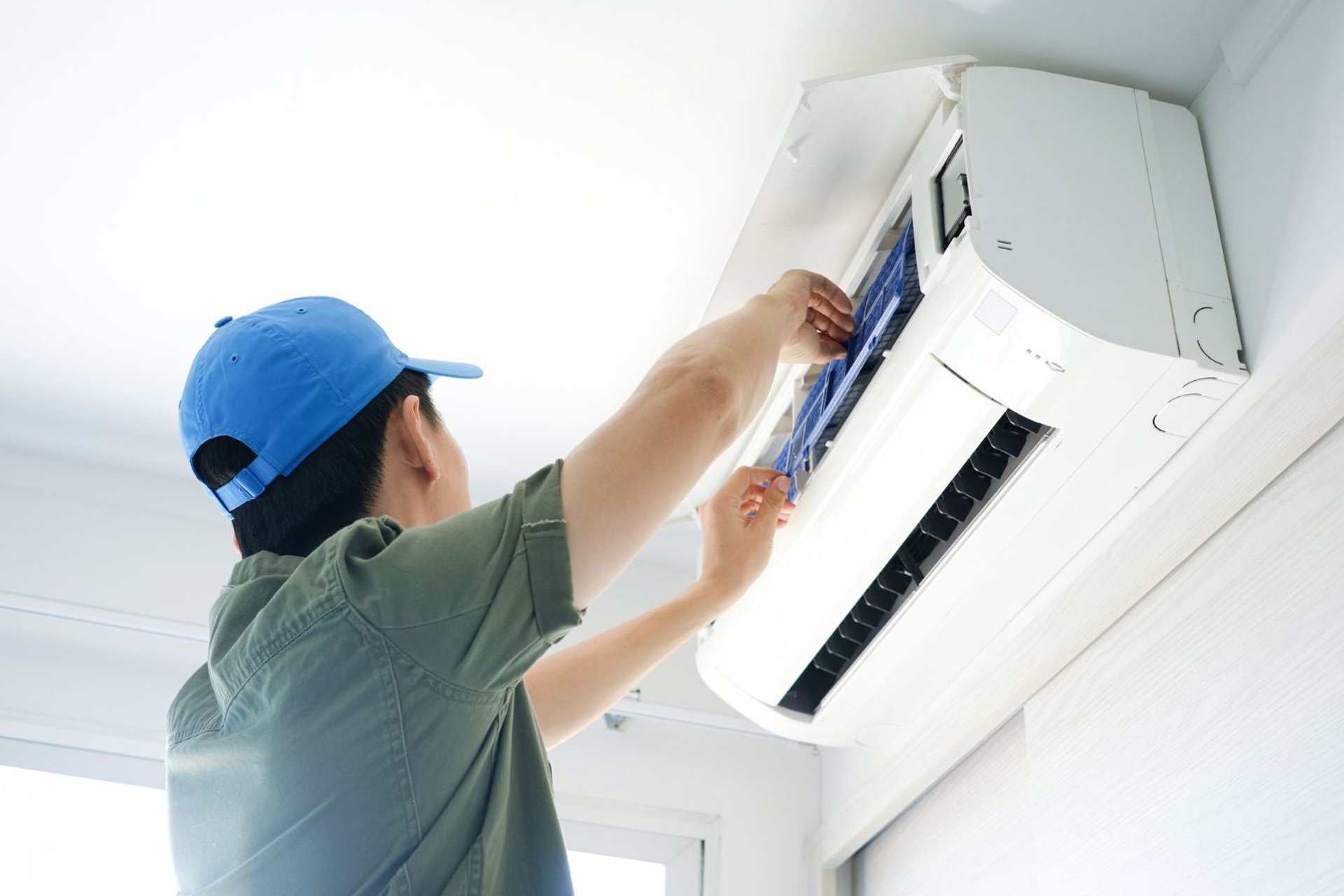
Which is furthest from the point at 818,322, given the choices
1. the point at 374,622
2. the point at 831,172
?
the point at 374,622

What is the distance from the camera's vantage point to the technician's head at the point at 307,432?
1.11 meters

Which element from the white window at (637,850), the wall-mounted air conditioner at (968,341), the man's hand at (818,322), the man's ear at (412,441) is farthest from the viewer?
the white window at (637,850)

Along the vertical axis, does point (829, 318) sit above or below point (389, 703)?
above

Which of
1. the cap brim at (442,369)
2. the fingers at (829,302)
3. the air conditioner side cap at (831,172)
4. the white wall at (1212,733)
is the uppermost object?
the air conditioner side cap at (831,172)

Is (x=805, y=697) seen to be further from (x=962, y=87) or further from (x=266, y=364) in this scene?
(x=266, y=364)

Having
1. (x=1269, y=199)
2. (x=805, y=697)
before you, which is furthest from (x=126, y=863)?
(x=1269, y=199)

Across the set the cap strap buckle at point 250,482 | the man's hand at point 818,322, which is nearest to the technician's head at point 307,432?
the cap strap buckle at point 250,482

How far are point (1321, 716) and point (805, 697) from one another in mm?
876

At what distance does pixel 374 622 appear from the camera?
0.90 metres

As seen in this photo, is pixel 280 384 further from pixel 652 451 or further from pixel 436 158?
pixel 436 158

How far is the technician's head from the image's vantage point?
1.11 m

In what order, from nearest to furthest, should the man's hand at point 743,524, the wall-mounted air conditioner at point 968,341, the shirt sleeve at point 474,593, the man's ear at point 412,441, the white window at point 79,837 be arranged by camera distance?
the shirt sleeve at point 474,593 → the man's ear at point 412,441 → the wall-mounted air conditioner at point 968,341 → the man's hand at point 743,524 → the white window at point 79,837

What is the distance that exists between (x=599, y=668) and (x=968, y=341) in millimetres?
558

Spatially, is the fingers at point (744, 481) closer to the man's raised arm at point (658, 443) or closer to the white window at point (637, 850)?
the man's raised arm at point (658, 443)
